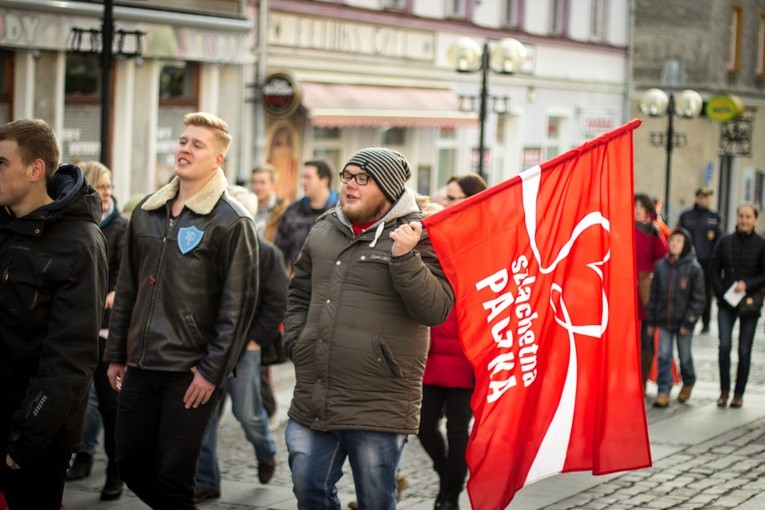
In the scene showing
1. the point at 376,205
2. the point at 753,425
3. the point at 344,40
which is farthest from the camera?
the point at 344,40

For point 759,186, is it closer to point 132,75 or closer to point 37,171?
point 132,75

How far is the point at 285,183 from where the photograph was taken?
956 inches

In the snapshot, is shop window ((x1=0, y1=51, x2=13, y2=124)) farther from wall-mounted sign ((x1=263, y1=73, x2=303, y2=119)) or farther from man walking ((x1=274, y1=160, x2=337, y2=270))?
man walking ((x1=274, y1=160, x2=337, y2=270))

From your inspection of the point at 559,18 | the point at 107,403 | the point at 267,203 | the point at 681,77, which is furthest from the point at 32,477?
the point at 681,77

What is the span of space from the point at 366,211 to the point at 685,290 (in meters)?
7.17

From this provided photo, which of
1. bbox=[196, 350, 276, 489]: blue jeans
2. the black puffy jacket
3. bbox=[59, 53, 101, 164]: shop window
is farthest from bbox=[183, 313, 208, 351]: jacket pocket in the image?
bbox=[59, 53, 101, 164]: shop window

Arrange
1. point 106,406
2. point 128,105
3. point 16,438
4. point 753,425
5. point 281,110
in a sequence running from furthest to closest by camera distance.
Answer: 1. point 281,110
2. point 128,105
3. point 753,425
4. point 106,406
5. point 16,438

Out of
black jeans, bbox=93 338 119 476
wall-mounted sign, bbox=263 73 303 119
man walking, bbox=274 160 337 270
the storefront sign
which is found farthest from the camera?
the storefront sign

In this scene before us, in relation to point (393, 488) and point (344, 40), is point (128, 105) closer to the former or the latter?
point (344, 40)

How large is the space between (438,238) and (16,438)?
1981mm

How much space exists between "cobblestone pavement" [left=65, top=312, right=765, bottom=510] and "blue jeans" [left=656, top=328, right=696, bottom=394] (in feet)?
2.75

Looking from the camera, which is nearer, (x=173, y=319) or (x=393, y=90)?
(x=173, y=319)

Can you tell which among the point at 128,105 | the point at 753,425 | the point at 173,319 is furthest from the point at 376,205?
the point at 128,105

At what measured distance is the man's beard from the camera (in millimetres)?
6188
